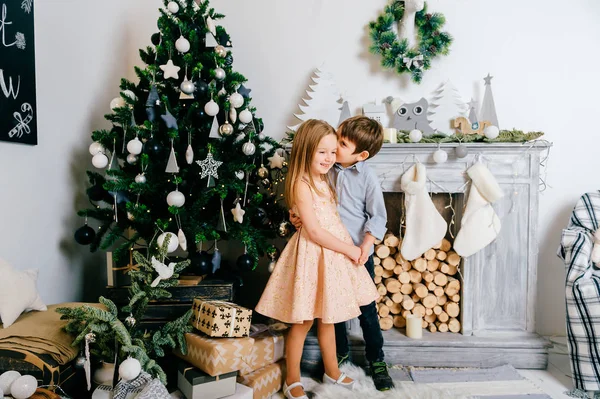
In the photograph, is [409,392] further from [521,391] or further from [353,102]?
[353,102]

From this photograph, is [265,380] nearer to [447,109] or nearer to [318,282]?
[318,282]

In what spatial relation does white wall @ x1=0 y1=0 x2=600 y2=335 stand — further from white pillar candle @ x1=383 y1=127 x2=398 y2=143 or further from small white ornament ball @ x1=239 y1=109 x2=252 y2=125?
small white ornament ball @ x1=239 y1=109 x2=252 y2=125

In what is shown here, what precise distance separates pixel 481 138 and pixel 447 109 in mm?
416

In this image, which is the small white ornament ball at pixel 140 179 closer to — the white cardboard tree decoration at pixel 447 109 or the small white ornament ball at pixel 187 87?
the small white ornament ball at pixel 187 87

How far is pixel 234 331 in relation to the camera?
197cm

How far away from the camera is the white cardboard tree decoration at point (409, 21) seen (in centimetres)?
274

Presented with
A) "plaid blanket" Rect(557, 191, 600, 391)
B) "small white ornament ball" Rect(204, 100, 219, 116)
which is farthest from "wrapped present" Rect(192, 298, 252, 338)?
"plaid blanket" Rect(557, 191, 600, 391)

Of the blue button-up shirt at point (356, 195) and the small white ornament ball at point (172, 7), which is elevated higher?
the small white ornament ball at point (172, 7)

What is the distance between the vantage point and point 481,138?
246 centimetres

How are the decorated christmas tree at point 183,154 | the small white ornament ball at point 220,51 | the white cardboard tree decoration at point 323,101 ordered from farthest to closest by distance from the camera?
the white cardboard tree decoration at point 323,101 → the small white ornament ball at point 220,51 → the decorated christmas tree at point 183,154

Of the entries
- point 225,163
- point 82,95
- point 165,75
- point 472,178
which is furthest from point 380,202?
point 82,95

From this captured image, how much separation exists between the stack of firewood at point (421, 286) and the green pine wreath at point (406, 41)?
1100 millimetres

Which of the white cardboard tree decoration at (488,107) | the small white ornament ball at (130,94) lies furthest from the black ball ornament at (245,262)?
the white cardboard tree decoration at (488,107)

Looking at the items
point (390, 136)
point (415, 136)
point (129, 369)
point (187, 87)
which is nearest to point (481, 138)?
point (415, 136)
